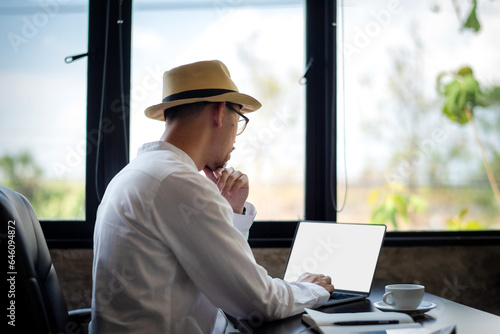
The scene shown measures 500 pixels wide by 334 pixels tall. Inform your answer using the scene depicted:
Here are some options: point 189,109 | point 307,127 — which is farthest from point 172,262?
point 307,127

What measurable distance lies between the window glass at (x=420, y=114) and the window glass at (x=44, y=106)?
4.08 ft

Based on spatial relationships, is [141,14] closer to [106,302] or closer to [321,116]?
[321,116]

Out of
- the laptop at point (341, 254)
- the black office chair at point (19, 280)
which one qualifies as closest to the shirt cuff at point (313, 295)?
the laptop at point (341, 254)

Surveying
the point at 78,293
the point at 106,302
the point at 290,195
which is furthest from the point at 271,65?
the point at 106,302

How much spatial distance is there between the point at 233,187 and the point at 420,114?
1.23 m

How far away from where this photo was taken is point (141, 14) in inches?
92.2

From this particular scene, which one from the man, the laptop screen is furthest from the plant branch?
the man

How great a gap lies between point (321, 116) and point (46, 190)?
133 centimetres

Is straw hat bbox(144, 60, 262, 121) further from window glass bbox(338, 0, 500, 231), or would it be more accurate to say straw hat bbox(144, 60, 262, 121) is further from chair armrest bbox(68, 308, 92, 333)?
window glass bbox(338, 0, 500, 231)

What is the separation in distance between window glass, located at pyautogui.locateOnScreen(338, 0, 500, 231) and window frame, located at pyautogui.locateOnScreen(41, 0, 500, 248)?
6 cm

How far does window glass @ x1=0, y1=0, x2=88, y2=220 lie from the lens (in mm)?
A: 2238

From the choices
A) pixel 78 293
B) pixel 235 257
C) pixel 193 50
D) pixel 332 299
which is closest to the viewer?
pixel 235 257

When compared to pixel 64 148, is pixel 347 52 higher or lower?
higher

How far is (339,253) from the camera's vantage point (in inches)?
62.2
